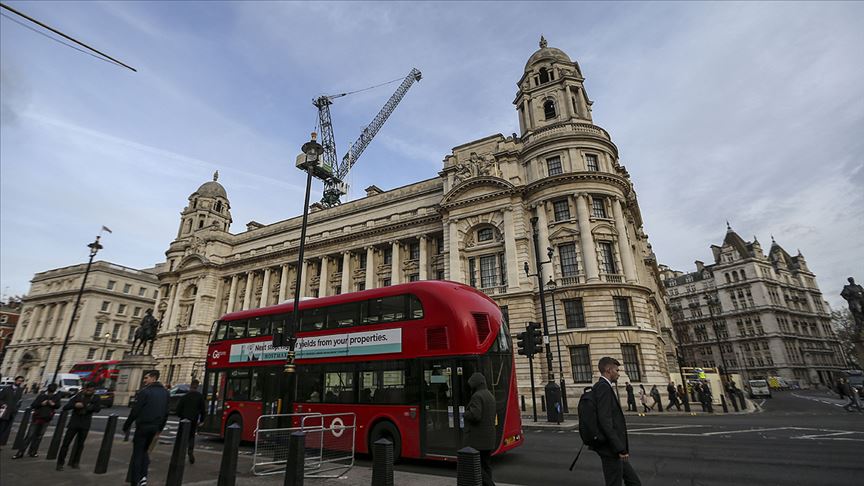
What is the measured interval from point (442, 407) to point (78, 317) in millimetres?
79740

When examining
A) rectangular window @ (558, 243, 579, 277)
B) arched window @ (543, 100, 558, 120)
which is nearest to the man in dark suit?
rectangular window @ (558, 243, 579, 277)

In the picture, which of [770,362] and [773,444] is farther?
[770,362]

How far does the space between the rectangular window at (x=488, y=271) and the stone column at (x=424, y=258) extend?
6.15m

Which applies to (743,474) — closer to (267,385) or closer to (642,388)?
(267,385)

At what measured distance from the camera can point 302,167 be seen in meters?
12.8

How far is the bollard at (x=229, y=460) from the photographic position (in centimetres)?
650

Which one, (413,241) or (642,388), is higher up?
(413,241)

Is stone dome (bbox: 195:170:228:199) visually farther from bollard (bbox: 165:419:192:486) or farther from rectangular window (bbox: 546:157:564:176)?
bollard (bbox: 165:419:192:486)

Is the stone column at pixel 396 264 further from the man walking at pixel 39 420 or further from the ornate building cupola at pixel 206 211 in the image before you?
the ornate building cupola at pixel 206 211

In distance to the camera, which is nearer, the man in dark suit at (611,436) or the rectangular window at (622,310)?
the man in dark suit at (611,436)

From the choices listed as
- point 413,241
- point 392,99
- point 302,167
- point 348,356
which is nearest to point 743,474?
point 348,356

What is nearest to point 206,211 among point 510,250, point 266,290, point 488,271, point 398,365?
point 266,290

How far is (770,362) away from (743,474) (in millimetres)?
78549

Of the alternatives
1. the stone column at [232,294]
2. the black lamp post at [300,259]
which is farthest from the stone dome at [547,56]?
the stone column at [232,294]
